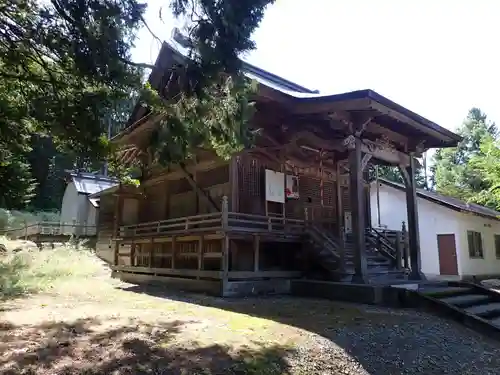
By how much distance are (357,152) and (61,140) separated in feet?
19.5

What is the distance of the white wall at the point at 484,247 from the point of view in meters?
17.3

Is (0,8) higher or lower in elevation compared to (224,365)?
higher

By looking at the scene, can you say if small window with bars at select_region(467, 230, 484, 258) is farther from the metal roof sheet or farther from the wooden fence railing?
the metal roof sheet

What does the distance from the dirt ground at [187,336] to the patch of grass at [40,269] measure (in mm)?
1796

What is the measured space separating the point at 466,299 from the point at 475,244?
12.4 meters

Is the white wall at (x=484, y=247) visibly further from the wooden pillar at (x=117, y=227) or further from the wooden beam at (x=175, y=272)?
the wooden pillar at (x=117, y=227)

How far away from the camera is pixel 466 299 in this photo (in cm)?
775

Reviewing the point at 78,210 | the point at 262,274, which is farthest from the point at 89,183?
the point at 262,274

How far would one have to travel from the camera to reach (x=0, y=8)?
484cm

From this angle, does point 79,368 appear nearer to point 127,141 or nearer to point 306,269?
point 306,269

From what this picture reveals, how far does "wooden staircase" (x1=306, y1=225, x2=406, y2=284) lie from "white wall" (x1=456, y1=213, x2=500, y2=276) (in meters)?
8.40

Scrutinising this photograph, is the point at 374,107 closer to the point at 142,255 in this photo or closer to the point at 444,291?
the point at 444,291

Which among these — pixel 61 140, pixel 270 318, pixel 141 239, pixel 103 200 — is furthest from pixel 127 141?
pixel 103 200

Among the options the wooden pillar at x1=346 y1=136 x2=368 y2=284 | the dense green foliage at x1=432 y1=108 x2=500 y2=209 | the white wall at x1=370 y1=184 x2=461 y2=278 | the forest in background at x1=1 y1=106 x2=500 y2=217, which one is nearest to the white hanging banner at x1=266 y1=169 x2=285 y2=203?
the wooden pillar at x1=346 y1=136 x2=368 y2=284
